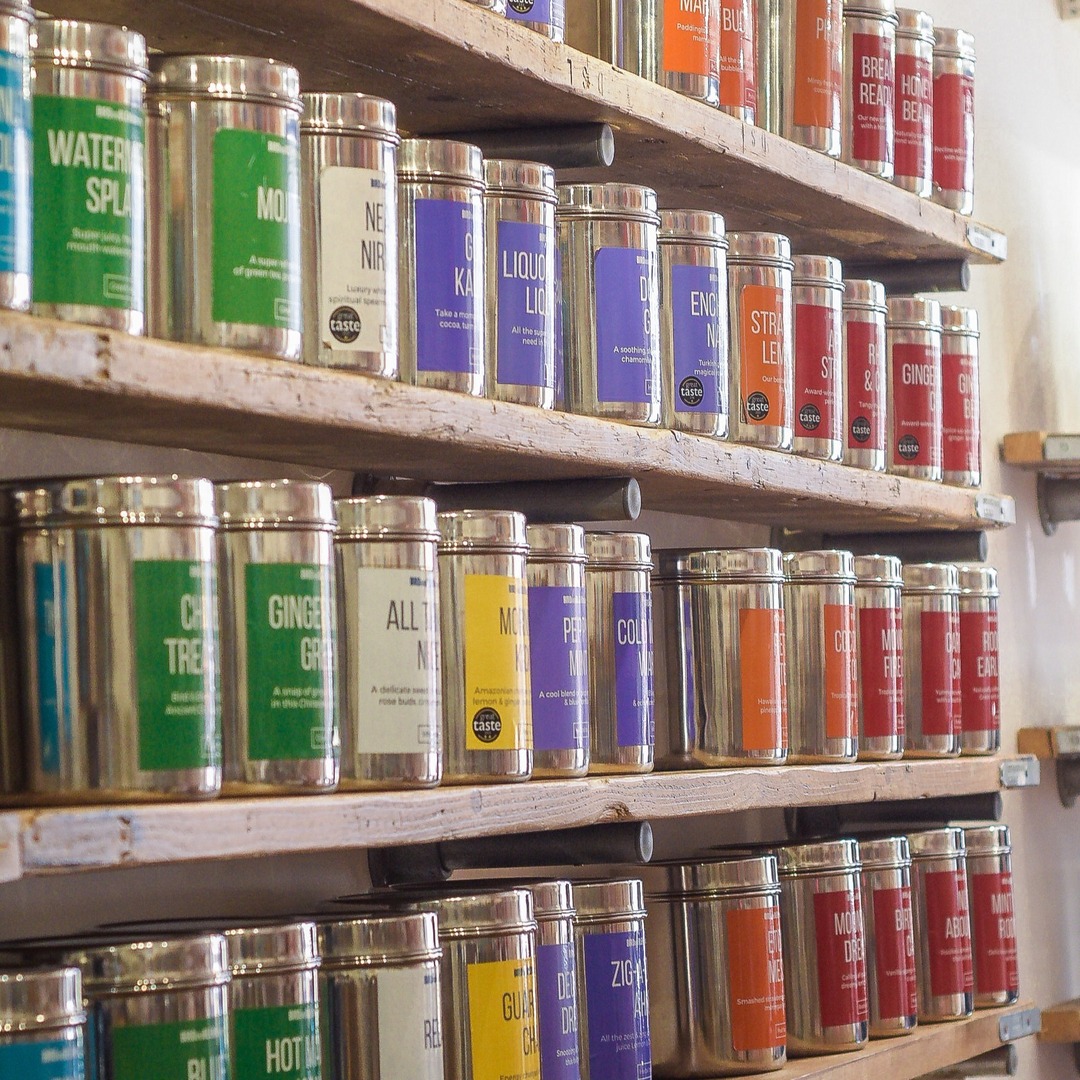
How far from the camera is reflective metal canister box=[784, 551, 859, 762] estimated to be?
2.22m

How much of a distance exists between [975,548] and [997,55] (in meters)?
1.30

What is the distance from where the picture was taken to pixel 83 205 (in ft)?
4.17

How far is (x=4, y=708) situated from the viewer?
1.27 m

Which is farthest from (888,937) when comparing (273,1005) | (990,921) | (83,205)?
(83,205)

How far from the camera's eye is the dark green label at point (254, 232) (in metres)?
1.38

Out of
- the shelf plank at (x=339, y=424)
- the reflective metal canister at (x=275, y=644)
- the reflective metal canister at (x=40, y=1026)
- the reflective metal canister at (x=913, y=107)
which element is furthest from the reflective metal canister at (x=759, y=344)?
the reflective metal canister at (x=40, y=1026)

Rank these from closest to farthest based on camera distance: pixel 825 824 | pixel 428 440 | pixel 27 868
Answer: pixel 27 868
pixel 428 440
pixel 825 824

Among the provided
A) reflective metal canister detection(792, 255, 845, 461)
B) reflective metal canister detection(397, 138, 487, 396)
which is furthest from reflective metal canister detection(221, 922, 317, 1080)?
reflective metal canister detection(792, 255, 845, 461)

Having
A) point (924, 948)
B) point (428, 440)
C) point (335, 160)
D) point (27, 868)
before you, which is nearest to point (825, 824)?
point (924, 948)

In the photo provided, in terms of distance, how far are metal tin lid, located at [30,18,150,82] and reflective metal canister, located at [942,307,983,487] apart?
5.15ft

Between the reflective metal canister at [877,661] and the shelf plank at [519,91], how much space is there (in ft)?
1.51

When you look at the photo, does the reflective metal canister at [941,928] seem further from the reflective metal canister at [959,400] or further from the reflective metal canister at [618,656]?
the reflective metal canister at [618,656]

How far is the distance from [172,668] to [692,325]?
848mm

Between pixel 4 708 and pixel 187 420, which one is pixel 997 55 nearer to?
pixel 187 420
